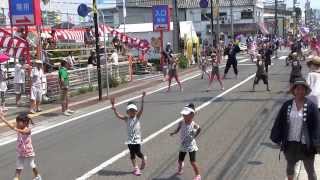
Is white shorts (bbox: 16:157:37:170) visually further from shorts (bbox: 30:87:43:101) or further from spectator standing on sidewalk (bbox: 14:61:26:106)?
spectator standing on sidewalk (bbox: 14:61:26:106)

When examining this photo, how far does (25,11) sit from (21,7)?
18 centimetres

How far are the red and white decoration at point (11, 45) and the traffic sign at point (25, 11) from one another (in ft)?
11.3

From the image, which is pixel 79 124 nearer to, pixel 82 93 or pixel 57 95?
pixel 57 95

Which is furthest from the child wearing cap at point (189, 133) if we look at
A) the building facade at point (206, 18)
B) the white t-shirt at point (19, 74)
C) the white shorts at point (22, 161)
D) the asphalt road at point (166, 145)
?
the building facade at point (206, 18)

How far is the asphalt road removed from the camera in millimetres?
9703

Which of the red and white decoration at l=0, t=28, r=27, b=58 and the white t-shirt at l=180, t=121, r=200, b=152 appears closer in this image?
the white t-shirt at l=180, t=121, r=200, b=152

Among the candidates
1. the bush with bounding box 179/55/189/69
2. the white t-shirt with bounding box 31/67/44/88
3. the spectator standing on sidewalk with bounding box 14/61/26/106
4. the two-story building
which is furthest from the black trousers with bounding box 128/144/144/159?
the two-story building

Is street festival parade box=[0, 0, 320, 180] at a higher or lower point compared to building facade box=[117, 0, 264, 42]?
lower

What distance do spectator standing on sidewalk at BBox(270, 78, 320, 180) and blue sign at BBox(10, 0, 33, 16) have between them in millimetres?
14636

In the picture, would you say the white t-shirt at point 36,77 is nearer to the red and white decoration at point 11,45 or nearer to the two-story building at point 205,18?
the red and white decoration at point 11,45

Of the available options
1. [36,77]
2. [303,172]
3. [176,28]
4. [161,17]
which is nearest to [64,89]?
[36,77]

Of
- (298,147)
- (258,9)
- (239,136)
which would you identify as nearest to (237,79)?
(239,136)

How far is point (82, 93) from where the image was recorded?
24.1 m

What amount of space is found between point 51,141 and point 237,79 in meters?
16.7
